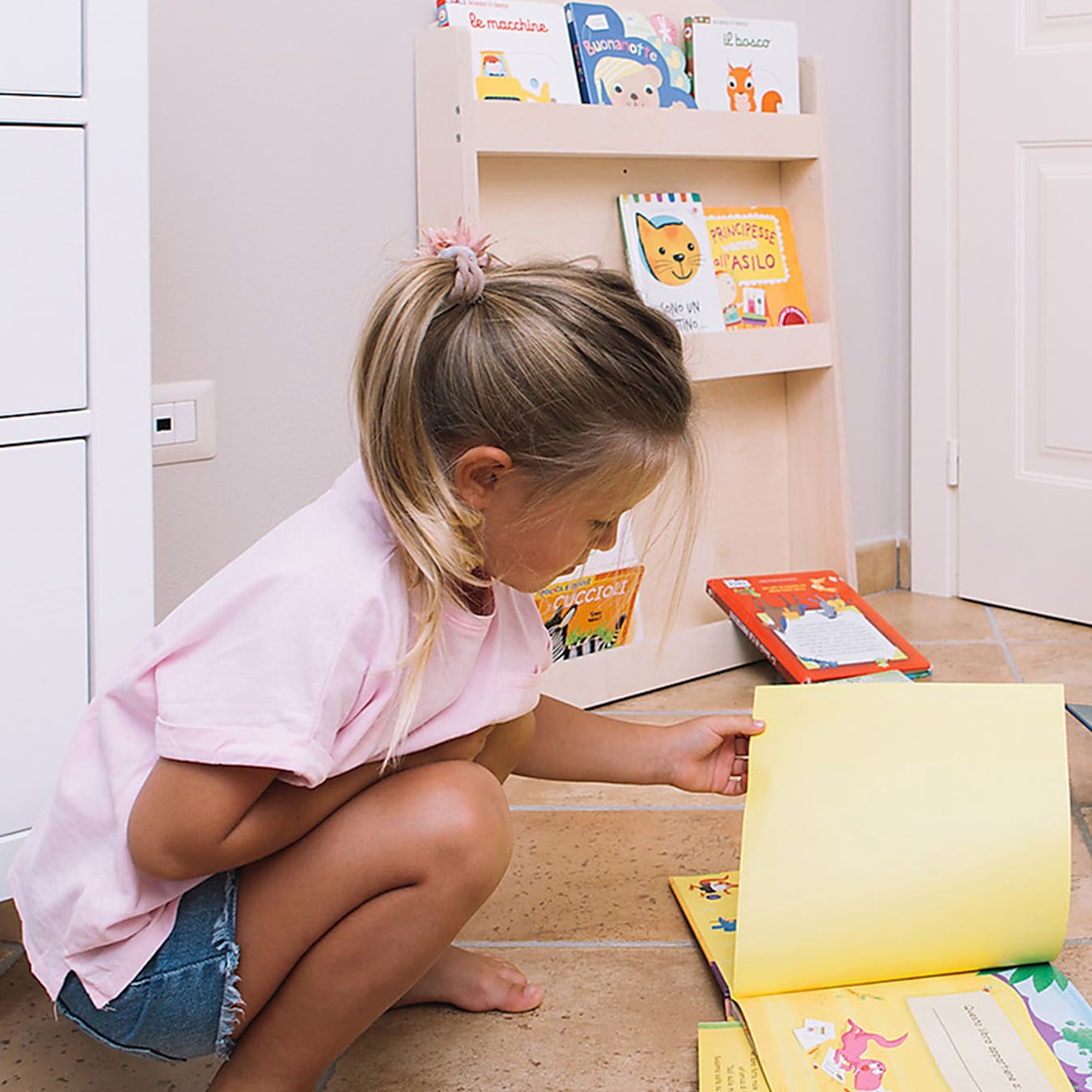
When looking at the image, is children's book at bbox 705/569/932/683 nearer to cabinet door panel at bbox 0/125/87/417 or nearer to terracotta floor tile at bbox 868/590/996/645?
terracotta floor tile at bbox 868/590/996/645

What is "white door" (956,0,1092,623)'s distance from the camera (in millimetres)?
1812

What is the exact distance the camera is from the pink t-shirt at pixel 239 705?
0.73 meters

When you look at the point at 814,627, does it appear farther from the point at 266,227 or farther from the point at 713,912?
the point at 266,227

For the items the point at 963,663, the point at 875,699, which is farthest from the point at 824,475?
the point at 875,699

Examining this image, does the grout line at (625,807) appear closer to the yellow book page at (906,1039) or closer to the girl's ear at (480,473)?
the yellow book page at (906,1039)

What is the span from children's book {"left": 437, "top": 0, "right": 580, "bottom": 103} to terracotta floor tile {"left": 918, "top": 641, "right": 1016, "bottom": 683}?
0.80 meters

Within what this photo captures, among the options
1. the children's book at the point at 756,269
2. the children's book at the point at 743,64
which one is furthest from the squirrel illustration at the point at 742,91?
the children's book at the point at 756,269

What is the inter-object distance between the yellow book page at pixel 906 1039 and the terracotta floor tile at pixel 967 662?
2.49 ft

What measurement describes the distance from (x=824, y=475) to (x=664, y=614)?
11.8 inches

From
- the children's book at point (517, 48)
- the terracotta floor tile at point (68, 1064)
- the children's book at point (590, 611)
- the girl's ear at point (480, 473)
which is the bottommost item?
the terracotta floor tile at point (68, 1064)

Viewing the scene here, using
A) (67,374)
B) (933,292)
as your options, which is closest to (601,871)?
(67,374)

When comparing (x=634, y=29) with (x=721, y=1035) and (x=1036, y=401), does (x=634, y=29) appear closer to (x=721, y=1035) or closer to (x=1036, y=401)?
(x=1036, y=401)

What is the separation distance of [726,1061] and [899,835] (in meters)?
0.19

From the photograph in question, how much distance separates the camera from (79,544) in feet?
3.16
